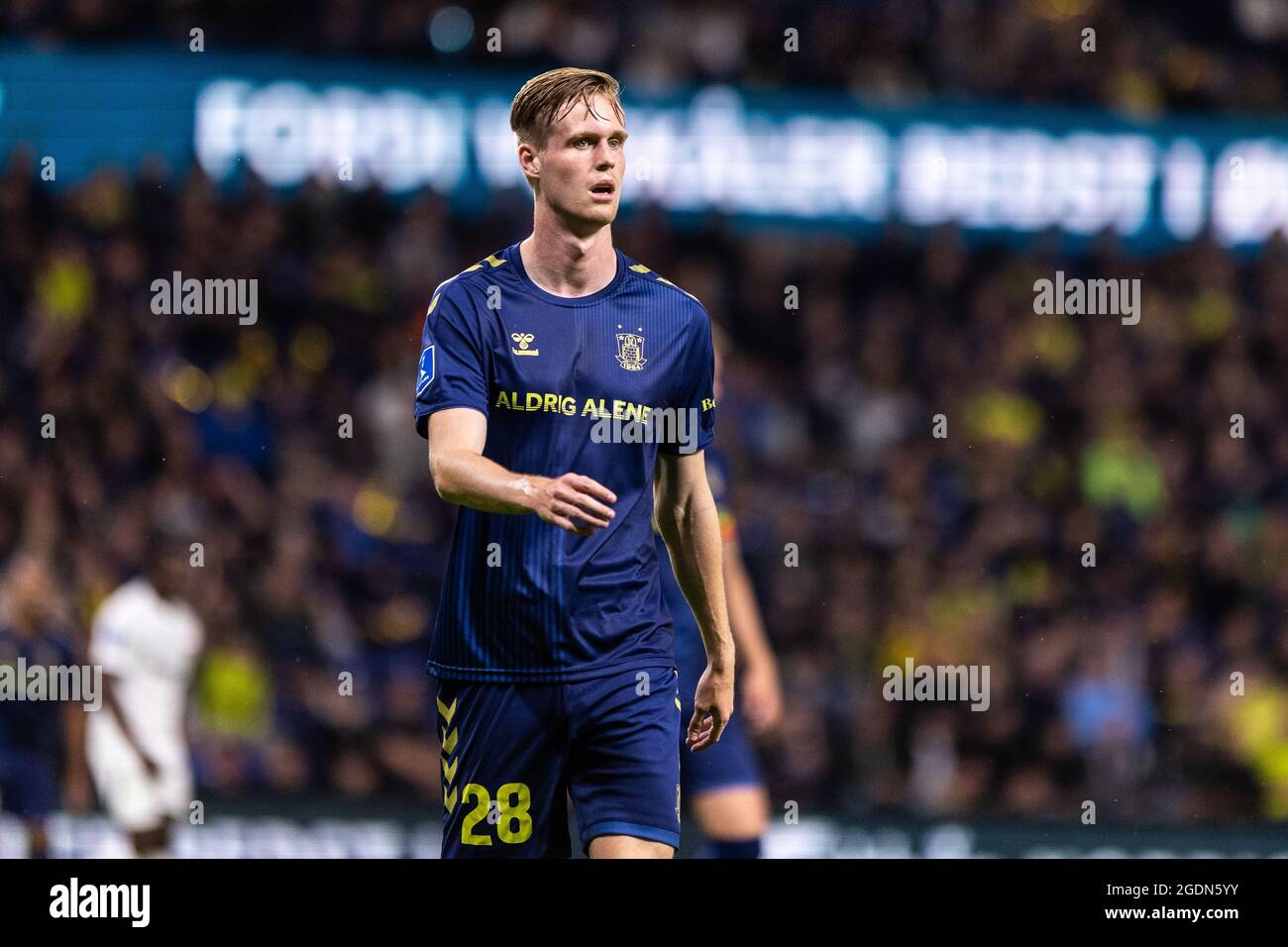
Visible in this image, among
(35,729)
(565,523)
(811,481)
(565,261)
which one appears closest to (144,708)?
(35,729)

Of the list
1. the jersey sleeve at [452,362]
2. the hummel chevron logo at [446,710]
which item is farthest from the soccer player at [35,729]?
the jersey sleeve at [452,362]

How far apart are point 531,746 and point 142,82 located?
30.8ft

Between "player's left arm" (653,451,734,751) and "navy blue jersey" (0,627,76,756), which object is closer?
"player's left arm" (653,451,734,751)

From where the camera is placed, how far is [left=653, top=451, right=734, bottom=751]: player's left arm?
5219 mm

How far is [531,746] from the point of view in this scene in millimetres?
4953

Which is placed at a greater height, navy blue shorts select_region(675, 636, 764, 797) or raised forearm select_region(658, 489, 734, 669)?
raised forearm select_region(658, 489, 734, 669)

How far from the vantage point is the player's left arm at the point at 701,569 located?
17.1 ft

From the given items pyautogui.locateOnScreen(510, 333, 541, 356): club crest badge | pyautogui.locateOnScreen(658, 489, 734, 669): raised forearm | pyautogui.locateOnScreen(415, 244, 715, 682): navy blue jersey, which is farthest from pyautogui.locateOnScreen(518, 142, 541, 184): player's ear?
pyautogui.locateOnScreen(658, 489, 734, 669): raised forearm

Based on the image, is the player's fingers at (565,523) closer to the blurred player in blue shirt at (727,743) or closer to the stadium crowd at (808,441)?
the blurred player in blue shirt at (727,743)

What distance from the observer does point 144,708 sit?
9.76 meters

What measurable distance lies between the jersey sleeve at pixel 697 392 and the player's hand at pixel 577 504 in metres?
0.76

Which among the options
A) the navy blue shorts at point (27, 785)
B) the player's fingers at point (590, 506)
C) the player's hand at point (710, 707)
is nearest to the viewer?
the player's fingers at point (590, 506)

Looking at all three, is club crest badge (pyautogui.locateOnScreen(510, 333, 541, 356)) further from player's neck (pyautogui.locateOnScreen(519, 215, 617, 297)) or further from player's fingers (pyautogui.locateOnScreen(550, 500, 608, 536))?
player's fingers (pyautogui.locateOnScreen(550, 500, 608, 536))
